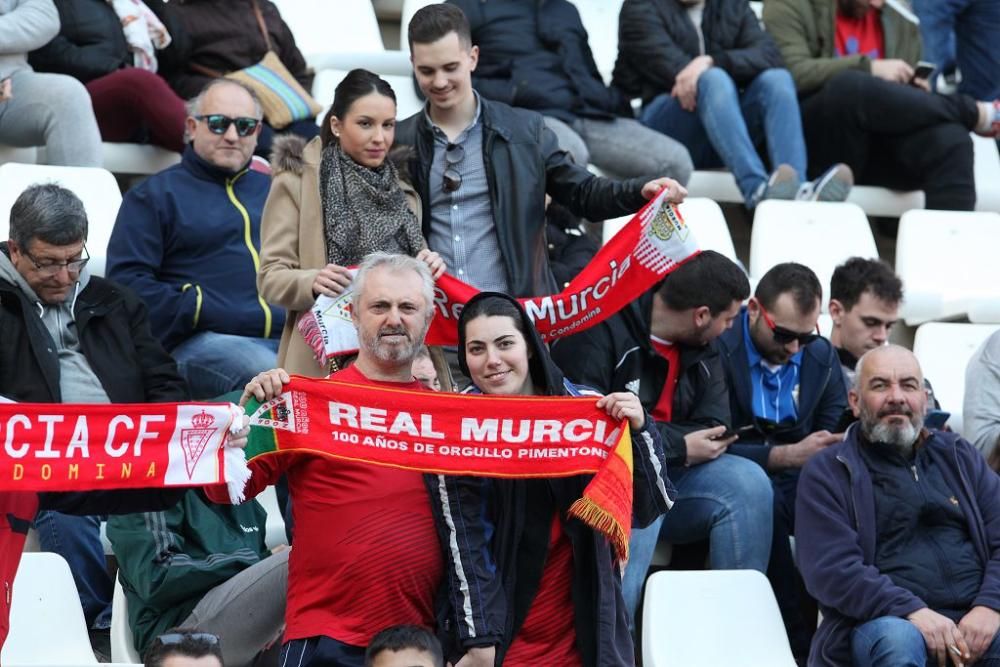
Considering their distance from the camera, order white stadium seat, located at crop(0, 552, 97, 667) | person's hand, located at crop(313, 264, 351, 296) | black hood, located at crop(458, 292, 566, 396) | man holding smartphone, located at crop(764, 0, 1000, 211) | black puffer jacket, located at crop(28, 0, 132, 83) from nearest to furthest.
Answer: black hood, located at crop(458, 292, 566, 396) → white stadium seat, located at crop(0, 552, 97, 667) → person's hand, located at crop(313, 264, 351, 296) → black puffer jacket, located at crop(28, 0, 132, 83) → man holding smartphone, located at crop(764, 0, 1000, 211)

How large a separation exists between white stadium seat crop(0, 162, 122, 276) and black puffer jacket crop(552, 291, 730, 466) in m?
2.06

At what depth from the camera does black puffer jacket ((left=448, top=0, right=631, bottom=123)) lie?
7.80m

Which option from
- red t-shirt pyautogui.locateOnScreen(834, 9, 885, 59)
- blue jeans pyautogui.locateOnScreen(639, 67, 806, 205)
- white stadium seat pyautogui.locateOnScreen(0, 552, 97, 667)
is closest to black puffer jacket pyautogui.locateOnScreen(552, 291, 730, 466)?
white stadium seat pyautogui.locateOnScreen(0, 552, 97, 667)

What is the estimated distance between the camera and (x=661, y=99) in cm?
837

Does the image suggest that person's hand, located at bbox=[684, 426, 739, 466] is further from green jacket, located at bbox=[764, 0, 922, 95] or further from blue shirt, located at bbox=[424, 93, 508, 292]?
green jacket, located at bbox=[764, 0, 922, 95]

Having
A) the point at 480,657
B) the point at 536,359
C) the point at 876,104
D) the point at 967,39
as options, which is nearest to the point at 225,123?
the point at 536,359

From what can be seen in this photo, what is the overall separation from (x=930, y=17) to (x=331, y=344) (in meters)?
4.95

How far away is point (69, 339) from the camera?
5.53 metres

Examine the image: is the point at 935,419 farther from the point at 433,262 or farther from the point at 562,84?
the point at 562,84

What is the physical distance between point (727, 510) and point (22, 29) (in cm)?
327

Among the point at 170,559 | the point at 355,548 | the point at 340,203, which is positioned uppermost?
the point at 340,203

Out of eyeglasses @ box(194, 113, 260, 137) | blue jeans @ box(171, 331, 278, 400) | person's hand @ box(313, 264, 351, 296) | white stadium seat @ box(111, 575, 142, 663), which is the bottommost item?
white stadium seat @ box(111, 575, 142, 663)

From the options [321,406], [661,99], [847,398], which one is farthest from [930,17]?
[321,406]

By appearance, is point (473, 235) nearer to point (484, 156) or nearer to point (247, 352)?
point (484, 156)
